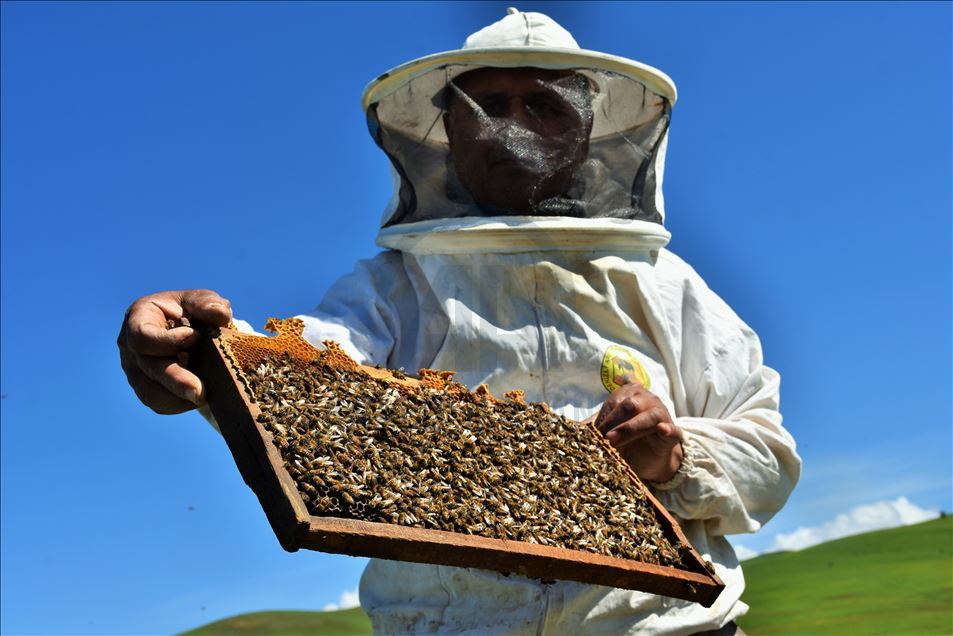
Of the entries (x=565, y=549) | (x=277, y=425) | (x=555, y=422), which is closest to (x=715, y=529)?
(x=555, y=422)

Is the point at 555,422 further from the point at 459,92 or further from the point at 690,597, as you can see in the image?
the point at 459,92

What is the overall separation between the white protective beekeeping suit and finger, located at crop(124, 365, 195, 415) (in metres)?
0.68

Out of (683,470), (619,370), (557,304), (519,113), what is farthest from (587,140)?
(683,470)

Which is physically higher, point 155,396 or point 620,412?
point 155,396

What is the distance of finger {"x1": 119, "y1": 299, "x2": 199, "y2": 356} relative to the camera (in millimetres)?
3301

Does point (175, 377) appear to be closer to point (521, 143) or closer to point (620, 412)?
point (620, 412)

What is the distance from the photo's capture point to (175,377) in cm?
330

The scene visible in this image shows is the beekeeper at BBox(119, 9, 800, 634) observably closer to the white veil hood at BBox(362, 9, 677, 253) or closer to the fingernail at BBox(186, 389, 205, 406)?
the white veil hood at BBox(362, 9, 677, 253)

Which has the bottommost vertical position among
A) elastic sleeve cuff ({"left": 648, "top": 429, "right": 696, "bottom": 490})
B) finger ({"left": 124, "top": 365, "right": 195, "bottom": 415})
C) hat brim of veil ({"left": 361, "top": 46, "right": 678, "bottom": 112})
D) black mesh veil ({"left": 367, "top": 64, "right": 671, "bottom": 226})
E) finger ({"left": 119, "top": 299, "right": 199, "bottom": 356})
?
elastic sleeve cuff ({"left": 648, "top": 429, "right": 696, "bottom": 490})

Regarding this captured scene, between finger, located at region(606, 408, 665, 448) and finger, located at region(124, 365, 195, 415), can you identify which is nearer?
finger, located at region(124, 365, 195, 415)

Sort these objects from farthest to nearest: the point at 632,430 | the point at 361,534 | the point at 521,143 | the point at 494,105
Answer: the point at 494,105 < the point at 521,143 < the point at 632,430 < the point at 361,534

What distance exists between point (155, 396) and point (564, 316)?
1488 mm

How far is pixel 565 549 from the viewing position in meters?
3.17

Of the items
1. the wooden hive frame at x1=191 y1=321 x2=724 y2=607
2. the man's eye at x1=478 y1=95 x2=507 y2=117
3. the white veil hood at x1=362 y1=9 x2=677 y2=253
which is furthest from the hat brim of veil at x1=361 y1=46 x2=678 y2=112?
the wooden hive frame at x1=191 y1=321 x2=724 y2=607
